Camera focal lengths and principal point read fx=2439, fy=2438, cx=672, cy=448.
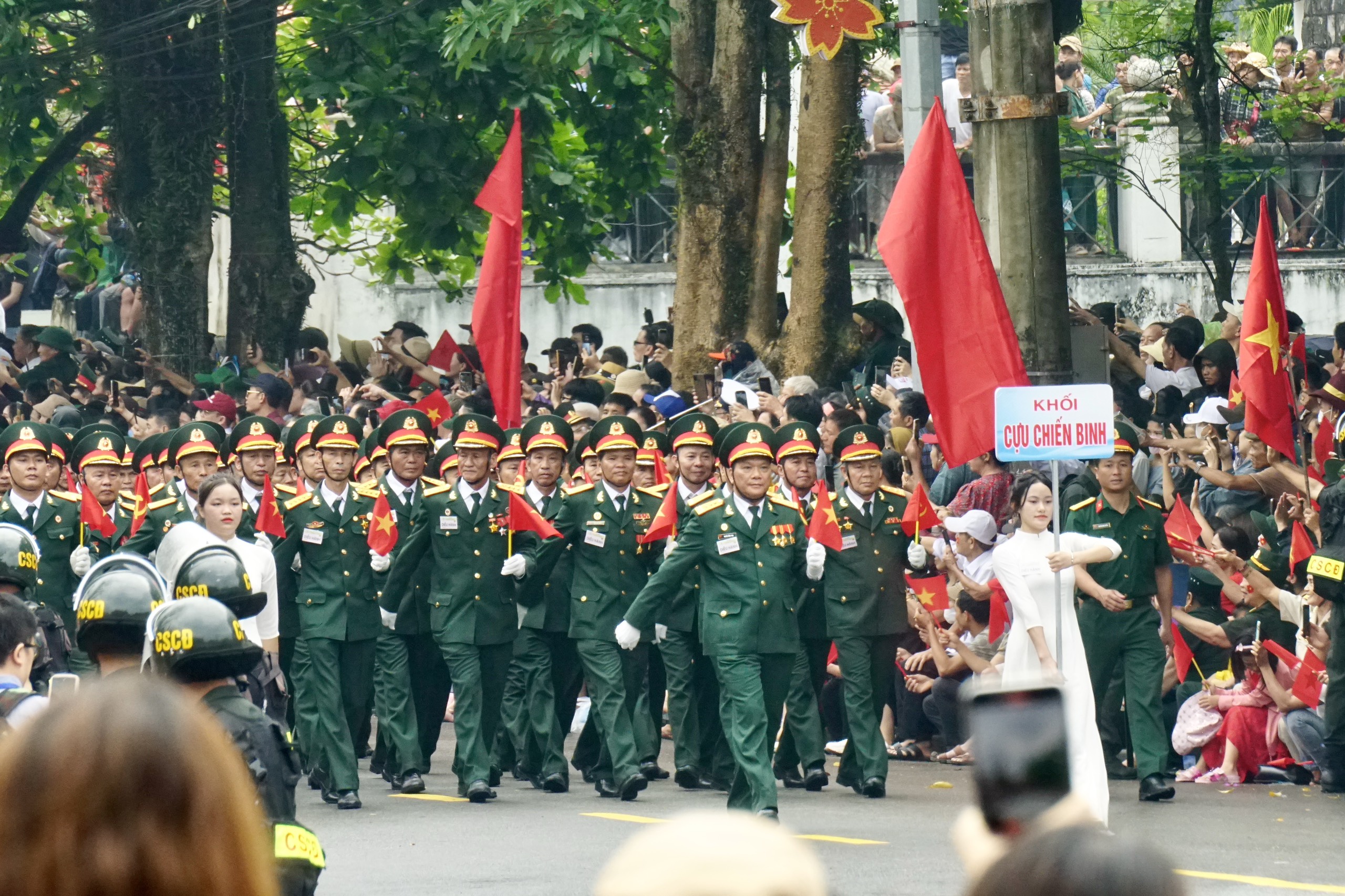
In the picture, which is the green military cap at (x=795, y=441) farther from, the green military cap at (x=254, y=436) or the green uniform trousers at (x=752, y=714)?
the green military cap at (x=254, y=436)

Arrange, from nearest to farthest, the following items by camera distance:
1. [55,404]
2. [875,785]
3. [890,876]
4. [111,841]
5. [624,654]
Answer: [111,841] → [890,876] → [875,785] → [624,654] → [55,404]

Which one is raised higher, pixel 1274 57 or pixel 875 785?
pixel 1274 57

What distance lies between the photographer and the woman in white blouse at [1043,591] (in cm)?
1042

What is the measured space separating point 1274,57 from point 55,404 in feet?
34.7

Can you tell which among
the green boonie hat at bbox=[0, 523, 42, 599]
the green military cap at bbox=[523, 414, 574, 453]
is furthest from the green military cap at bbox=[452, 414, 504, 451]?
the green boonie hat at bbox=[0, 523, 42, 599]

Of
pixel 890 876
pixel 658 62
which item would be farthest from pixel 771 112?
pixel 890 876

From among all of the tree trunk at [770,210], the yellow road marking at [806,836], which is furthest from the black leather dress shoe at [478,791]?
the tree trunk at [770,210]

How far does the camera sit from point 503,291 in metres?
14.8

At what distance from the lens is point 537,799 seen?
12.0m

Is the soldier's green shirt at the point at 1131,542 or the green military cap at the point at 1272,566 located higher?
the soldier's green shirt at the point at 1131,542

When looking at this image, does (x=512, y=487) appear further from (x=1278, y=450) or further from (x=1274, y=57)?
(x=1274, y=57)

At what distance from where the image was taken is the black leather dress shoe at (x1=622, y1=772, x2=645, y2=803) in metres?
11.7

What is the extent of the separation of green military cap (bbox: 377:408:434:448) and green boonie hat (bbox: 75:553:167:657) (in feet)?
23.7

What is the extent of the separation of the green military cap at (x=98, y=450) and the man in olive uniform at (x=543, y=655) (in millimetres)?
2514
